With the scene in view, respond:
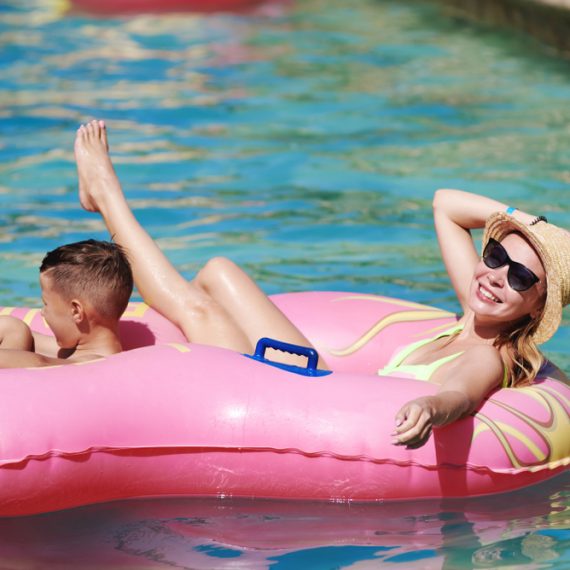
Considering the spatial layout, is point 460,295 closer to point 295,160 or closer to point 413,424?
point 413,424

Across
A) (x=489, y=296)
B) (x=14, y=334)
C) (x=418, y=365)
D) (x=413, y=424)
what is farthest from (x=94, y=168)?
(x=413, y=424)

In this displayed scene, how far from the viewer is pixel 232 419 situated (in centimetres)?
332

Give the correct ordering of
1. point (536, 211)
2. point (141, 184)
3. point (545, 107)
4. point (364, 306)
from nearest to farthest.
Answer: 1. point (364, 306)
2. point (536, 211)
3. point (141, 184)
4. point (545, 107)

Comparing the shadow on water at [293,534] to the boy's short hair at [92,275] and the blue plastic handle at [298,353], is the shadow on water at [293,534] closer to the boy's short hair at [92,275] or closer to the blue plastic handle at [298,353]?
the blue plastic handle at [298,353]

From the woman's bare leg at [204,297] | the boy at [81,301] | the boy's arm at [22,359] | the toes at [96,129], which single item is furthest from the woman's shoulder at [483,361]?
the toes at [96,129]

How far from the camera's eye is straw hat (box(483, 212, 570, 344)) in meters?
3.55

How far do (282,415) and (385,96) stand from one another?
5872 mm

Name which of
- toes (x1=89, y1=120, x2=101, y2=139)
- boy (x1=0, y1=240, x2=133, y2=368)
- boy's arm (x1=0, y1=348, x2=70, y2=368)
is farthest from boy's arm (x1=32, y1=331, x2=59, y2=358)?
toes (x1=89, y1=120, x2=101, y2=139)

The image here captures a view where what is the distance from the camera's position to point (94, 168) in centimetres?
430

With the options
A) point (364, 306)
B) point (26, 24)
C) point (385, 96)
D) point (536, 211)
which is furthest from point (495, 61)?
point (364, 306)

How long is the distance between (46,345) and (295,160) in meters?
3.70

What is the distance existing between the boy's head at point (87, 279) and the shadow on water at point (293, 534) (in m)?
0.61

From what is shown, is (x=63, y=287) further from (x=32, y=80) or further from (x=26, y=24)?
(x=26, y=24)

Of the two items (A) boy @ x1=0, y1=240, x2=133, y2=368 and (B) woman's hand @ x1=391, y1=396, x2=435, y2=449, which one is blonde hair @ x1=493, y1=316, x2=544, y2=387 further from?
(A) boy @ x1=0, y1=240, x2=133, y2=368
